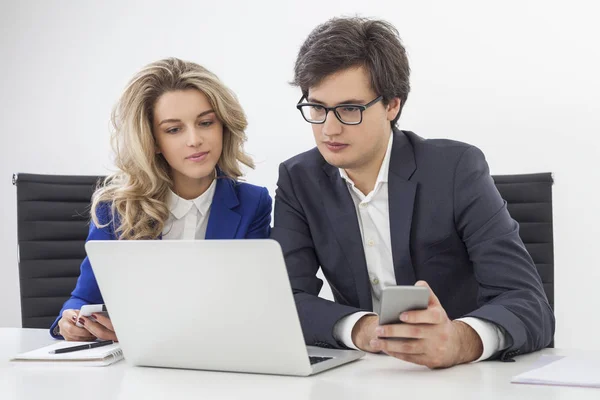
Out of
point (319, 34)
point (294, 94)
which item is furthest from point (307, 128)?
point (319, 34)

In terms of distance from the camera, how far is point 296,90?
365 cm

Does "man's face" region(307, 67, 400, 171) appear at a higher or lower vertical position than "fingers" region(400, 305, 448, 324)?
higher

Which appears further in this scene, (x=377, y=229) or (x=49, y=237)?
(x=49, y=237)

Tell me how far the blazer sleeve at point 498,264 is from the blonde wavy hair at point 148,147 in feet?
2.45

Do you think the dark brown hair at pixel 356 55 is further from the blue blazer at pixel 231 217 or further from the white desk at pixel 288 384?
the white desk at pixel 288 384

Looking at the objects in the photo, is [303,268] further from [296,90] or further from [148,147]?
[296,90]

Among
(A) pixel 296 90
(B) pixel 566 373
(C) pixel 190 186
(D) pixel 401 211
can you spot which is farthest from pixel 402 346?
(A) pixel 296 90

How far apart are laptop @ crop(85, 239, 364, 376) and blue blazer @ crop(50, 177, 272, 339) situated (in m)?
0.76

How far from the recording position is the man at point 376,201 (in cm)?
194

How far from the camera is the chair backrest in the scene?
2551 mm

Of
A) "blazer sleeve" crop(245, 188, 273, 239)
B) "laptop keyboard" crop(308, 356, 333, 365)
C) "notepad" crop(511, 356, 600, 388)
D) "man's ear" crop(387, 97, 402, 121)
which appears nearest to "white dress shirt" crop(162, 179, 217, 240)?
"blazer sleeve" crop(245, 188, 273, 239)

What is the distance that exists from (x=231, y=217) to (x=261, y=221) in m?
0.13

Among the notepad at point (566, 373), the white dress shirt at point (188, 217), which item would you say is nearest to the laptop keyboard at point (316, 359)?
the notepad at point (566, 373)

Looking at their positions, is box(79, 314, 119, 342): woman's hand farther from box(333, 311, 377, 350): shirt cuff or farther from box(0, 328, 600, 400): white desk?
box(333, 311, 377, 350): shirt cuff
